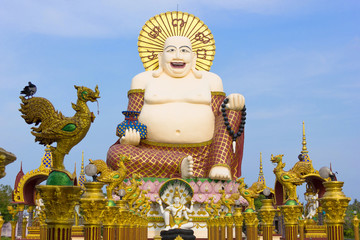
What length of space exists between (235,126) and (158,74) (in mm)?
3675

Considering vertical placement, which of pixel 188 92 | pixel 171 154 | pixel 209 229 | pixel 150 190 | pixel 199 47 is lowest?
pixel 209 229

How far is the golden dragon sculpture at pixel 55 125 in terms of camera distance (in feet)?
20.0

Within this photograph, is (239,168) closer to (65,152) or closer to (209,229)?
(209,229)

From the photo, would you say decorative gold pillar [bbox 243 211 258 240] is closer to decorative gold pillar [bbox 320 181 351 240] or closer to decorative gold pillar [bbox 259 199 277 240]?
decorative gold pillar [bbox 259 199 277 240]

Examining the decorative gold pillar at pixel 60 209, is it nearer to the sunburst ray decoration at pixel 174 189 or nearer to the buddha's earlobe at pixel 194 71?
the sunburst ray decoration at pixel 174 189

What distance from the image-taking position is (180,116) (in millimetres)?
20000

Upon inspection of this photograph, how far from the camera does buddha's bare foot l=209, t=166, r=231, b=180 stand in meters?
18.6

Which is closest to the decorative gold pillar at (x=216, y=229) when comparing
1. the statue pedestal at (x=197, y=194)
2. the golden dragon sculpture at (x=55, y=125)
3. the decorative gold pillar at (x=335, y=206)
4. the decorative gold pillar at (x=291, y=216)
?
the statue pedestal at (x=197, y=194)

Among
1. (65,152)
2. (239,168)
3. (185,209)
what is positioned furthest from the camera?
(239,168)

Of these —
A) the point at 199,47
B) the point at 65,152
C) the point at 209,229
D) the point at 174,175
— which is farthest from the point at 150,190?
the point at 65,152

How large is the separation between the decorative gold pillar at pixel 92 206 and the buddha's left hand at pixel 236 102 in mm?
12097

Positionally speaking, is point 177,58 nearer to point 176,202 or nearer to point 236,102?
point 236,102

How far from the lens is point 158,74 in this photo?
21031 millimetres

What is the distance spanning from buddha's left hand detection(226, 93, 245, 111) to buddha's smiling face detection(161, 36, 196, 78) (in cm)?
236
